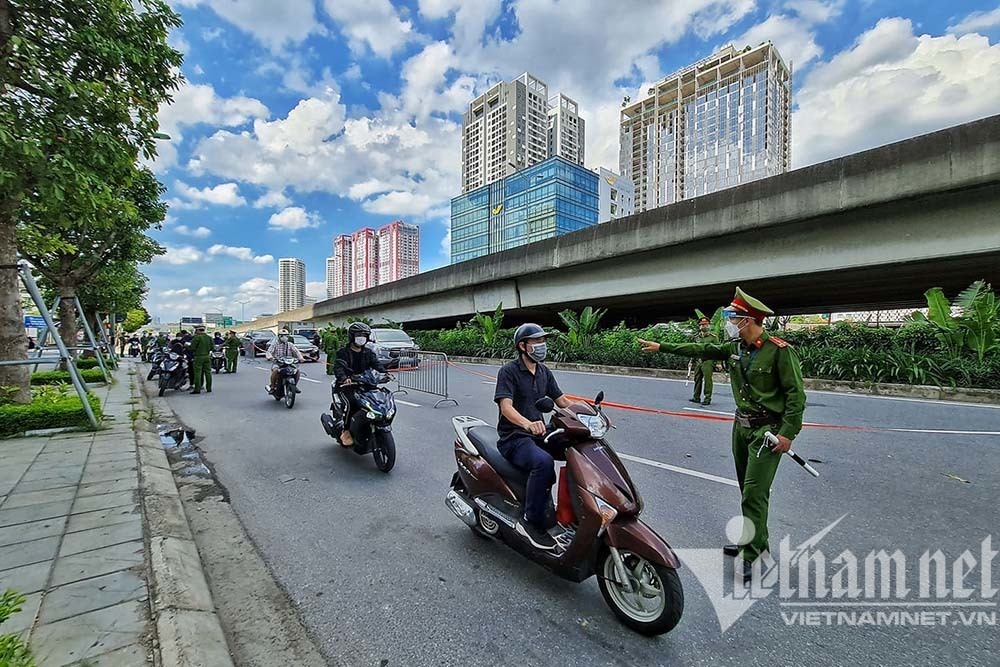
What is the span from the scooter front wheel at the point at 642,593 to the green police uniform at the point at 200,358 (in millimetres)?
12308

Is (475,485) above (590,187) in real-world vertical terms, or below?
below

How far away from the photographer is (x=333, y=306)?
39812mm

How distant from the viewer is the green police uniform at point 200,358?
11.6 meters

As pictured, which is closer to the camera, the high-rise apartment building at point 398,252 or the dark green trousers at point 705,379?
the dark green trousers at point 705,379

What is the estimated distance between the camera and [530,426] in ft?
9.29

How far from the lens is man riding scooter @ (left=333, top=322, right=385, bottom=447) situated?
219 inches

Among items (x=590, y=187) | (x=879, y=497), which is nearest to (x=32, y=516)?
(x=879, y=497)

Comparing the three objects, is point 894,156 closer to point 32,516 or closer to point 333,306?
point 32,516

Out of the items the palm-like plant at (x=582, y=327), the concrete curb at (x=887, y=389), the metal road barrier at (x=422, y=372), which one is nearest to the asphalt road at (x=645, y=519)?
the concrete curb at (x=887, y=389)

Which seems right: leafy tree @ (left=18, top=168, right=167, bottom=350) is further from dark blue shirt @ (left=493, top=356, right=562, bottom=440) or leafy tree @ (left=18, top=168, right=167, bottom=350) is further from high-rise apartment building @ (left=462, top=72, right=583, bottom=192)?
high-rise apartment building @ (left=462, top=72, right=583, bottom=192)

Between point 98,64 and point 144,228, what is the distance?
34.6ft

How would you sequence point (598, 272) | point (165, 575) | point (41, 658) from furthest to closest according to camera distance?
point (598, 272) → point (165, 575) → point (41, 658)

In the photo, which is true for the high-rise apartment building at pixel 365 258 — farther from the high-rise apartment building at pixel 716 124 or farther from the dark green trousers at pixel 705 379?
the dark green trousers at pixel 705 379

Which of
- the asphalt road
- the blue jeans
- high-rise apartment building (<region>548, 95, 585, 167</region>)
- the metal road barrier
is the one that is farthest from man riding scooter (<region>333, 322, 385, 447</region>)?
high-rise apartment building (<region>548, 95, 585, 167</region>)
